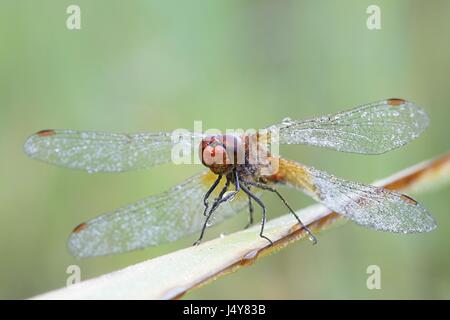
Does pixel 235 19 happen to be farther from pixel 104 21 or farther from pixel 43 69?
pixel 43 69

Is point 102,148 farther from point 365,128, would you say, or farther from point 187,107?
point 365,128

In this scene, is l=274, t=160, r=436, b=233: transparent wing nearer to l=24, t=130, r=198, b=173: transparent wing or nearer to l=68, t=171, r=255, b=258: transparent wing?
l=68, t=171, r=255, b=258: transparent wing

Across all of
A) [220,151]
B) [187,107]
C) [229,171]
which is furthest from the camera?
[187,107]

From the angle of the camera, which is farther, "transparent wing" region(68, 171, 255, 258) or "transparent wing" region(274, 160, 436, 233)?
"transparent wing" region(68, 171, 255, 258)

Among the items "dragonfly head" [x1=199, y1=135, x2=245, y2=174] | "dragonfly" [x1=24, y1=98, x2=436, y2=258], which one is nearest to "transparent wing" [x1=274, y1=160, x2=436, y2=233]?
"dragonfly" [x1=24, y1=98, x2=436, y2=258]

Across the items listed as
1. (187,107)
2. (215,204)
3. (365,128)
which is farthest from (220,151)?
(187,107)
